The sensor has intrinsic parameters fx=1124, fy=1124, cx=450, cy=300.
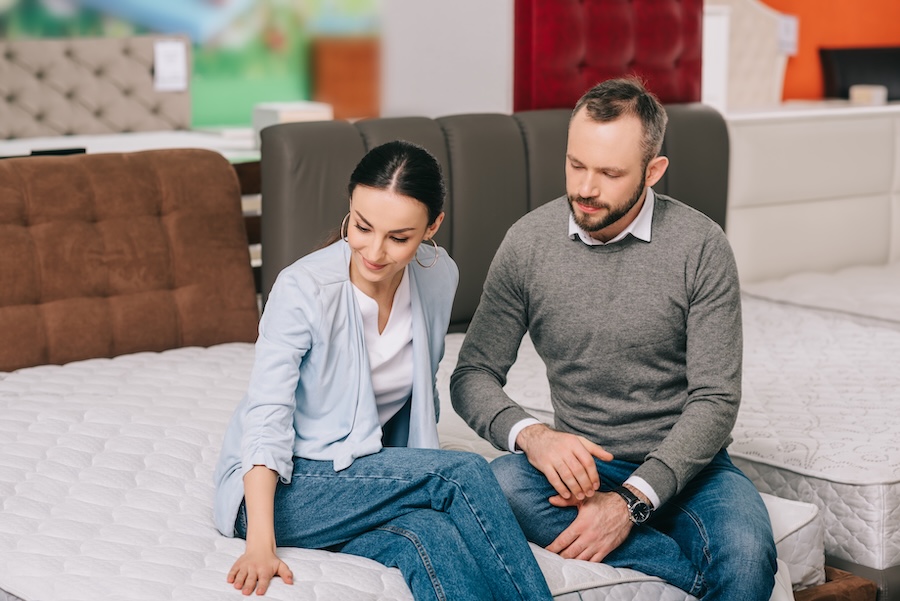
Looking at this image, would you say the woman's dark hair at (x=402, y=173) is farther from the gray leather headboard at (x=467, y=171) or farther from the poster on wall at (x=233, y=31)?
the poster on wall at (x=233, y=31)

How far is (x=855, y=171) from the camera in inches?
149

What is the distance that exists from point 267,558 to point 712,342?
0.72 m

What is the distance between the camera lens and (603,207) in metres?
1.67

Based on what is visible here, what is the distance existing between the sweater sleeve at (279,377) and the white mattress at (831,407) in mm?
947

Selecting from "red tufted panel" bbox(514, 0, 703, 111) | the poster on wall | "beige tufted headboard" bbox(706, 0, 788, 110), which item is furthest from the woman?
"beige tufted headboard" bbox(706, 0, 788, 110)

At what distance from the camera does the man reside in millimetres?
1619

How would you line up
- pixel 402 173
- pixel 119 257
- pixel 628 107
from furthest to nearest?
pixel 119 257 → pixel 628 107 → pixel 402 173

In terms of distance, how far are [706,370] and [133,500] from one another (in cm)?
92

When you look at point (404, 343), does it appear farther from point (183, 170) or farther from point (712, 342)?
point (183, 170)

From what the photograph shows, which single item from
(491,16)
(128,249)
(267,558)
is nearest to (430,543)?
(267,558)

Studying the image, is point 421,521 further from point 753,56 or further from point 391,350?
point 753,56

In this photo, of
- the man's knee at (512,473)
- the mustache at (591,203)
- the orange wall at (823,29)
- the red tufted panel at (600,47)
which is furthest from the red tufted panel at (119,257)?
the orange wall at (823,29)

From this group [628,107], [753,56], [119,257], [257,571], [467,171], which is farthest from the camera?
[753,56]

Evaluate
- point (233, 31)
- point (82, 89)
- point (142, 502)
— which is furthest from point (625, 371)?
point (233, 31)
